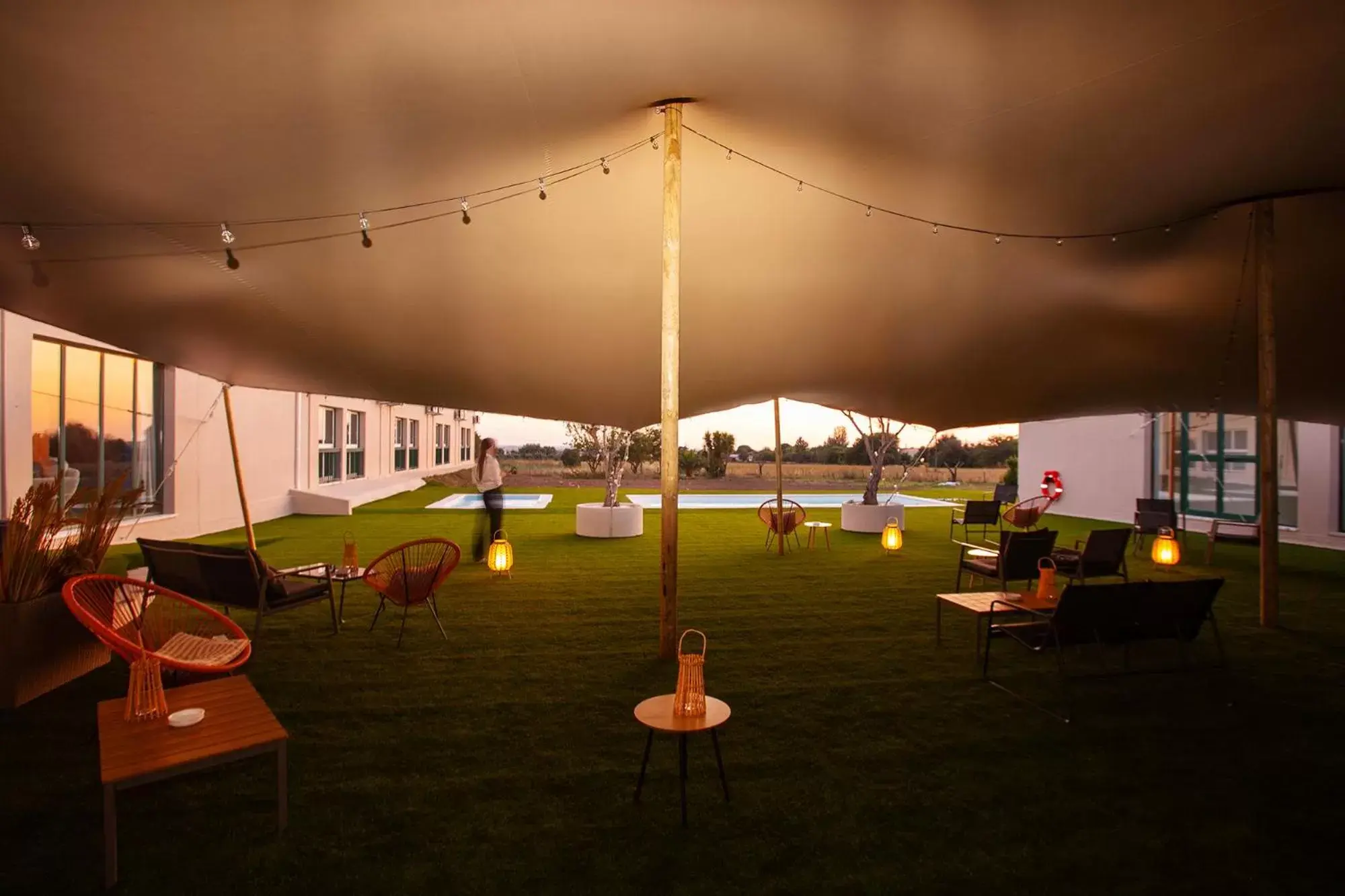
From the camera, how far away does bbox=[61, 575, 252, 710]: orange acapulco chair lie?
2949 mm

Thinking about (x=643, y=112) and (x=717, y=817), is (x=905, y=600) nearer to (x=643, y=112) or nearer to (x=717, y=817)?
(x=717, y=817)

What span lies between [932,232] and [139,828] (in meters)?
5.48

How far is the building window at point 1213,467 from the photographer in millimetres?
12820

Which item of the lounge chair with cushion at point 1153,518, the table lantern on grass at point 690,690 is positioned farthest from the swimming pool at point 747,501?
the table lantern on grass at point 690,690

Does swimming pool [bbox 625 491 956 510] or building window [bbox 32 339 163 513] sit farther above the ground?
building window [bbox 32 339 163 513]

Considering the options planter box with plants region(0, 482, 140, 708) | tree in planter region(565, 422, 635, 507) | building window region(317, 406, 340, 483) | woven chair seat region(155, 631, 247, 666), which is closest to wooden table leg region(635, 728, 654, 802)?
woven chair seat region(155, 631, 247, 666)

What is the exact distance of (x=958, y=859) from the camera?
2.45 meters

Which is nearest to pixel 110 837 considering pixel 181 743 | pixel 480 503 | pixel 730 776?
pixel 181 743

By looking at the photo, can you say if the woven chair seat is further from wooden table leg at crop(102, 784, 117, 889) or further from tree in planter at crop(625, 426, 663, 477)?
tree in planter at crop(625, 426, 663, 477)

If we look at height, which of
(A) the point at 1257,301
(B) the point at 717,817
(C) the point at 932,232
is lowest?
(B) the point at 717,817

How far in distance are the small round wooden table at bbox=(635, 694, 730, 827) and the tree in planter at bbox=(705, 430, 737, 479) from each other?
26.6 meters

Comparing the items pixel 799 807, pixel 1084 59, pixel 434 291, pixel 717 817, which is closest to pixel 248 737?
pixel 717 817

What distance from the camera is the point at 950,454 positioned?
36781 mm

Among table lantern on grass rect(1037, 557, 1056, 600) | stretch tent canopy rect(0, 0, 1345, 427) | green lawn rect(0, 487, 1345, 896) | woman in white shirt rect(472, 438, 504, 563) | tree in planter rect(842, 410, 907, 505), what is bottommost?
green lawn rect(0, 487, 1345, 896)
